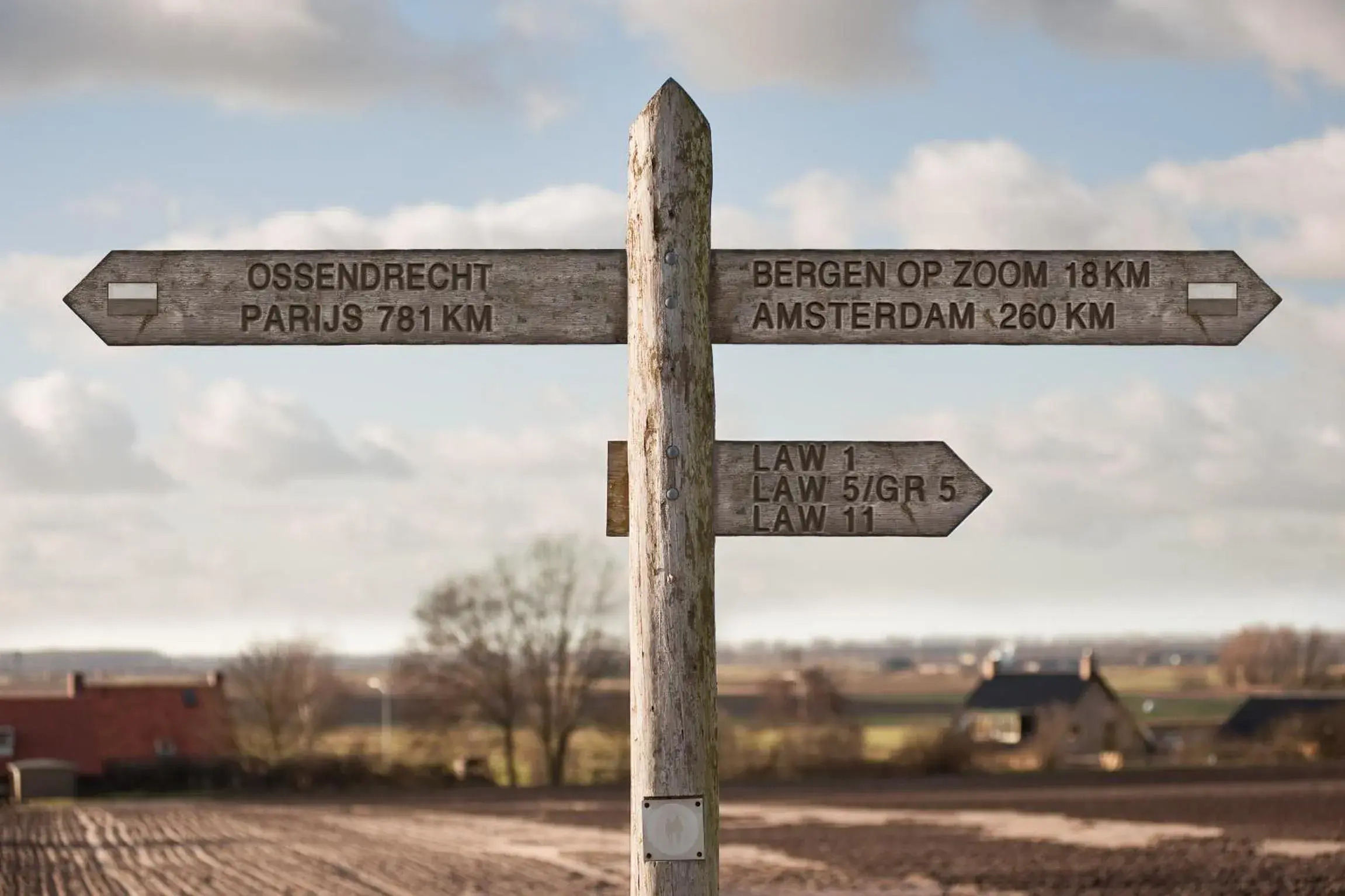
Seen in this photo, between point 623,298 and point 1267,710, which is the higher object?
point 623,298

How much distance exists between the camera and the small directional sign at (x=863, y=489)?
548cm

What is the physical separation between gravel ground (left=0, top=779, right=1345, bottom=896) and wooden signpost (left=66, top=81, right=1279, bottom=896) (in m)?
16.9

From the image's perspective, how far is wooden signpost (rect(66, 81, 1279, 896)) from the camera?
529 cm

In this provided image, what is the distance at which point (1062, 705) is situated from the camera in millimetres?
74438

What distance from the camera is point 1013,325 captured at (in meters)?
5.57

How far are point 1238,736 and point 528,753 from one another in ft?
91.4

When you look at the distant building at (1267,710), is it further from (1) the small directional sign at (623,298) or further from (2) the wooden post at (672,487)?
(2) the wooden post at (672,487)

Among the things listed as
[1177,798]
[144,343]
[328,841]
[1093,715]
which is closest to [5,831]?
[328,841]

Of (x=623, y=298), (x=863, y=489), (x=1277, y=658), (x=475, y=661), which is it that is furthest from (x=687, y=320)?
(x=1277, y=658)

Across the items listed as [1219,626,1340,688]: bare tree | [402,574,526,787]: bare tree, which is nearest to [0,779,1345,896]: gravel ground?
[402,574,526,787]: bare tree

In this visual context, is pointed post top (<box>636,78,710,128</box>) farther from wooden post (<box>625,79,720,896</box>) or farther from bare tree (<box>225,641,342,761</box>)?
bare tree (<box>225,641,342,761</box>)

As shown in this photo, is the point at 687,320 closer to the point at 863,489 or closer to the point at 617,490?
the point at 617,490

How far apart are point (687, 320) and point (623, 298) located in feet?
1.04

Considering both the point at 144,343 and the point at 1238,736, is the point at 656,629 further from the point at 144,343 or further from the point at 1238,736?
the point at 1238,736
